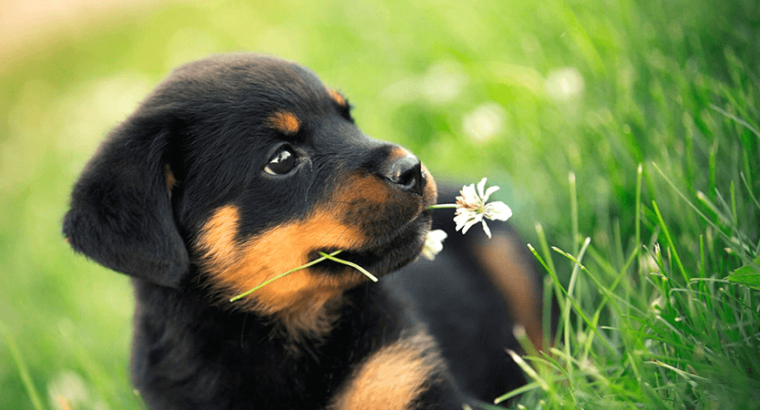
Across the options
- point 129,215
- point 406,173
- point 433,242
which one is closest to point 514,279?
point 433,242

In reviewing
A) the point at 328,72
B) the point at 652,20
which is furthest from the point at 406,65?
the point at 652,20

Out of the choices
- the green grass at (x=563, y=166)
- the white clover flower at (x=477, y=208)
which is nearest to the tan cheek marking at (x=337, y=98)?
the white clover flower at (x=477, y=208)

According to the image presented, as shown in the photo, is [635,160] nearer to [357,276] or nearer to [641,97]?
[641,97]

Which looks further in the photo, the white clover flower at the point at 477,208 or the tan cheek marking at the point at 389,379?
the tan cheek marking at the point at 389,379

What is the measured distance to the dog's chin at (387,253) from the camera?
2.08 meters

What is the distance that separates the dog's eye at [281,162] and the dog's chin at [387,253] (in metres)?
0.34

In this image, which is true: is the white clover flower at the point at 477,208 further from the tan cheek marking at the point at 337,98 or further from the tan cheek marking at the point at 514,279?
the tan cheek marking at the point at 514,279

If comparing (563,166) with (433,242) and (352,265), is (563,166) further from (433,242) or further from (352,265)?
(352,265)

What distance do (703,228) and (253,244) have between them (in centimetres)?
173

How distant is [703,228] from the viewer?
2344 mm

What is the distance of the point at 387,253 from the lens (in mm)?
2096

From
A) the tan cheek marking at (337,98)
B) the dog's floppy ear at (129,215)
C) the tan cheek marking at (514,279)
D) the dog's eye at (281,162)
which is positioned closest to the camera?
the dog's floppy ear at (129,215)

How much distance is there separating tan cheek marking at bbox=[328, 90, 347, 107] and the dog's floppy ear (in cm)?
73

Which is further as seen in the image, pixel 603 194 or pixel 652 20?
pixel 652 20
